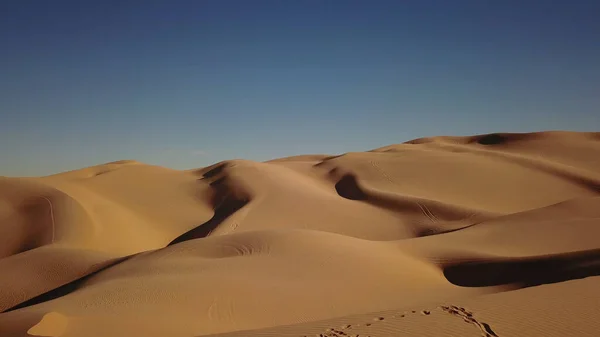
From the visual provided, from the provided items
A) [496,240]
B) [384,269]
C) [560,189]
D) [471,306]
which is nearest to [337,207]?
[496,240]

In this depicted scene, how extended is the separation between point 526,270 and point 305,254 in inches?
245

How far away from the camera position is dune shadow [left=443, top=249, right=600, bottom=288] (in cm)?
1061

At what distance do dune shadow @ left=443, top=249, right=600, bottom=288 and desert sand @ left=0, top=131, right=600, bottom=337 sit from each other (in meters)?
0.06

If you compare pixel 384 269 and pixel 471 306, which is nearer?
pixel 471 306

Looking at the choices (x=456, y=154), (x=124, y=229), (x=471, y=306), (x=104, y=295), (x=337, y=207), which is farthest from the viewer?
(x=456, y=154)

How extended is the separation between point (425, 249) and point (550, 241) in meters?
4.61

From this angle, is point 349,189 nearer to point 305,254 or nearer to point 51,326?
point 305,254

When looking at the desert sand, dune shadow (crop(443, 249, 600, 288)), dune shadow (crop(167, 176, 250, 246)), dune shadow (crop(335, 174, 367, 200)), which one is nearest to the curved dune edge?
the desert sand

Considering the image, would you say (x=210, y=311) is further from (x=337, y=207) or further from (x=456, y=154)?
(x=456, y=154)

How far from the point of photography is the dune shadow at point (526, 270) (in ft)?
34.8

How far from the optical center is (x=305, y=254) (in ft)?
44.5

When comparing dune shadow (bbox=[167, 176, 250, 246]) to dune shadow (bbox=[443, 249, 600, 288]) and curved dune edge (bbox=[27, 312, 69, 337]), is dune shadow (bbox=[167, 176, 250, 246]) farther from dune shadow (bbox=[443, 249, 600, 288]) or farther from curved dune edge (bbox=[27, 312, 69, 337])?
curved dune edge (bbox=[27, 312, 69, 337])

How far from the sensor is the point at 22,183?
2872 cm

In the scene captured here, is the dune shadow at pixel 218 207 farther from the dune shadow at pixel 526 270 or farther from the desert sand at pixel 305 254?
the dune shadow at pixel 526 270
